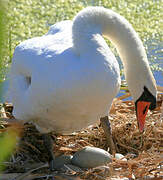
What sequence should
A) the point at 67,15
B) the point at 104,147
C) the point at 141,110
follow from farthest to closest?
the point at 67,15
the point at 104,147
the point at 141,110

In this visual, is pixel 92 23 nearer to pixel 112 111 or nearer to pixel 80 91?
pixel 80 91

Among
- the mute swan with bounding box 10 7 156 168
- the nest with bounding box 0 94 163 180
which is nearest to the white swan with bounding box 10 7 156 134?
the mute swan with bounding box 10 7 156 168

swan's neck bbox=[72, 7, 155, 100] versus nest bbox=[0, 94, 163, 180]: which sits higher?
swan's neck bbox=[72, 7, 155, 100]

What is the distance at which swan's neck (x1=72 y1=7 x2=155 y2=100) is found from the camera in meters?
2.36

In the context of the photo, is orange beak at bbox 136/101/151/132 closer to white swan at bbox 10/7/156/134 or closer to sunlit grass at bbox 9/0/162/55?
white swan at bbox 10/7/156/134

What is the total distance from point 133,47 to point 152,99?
0.38 meters

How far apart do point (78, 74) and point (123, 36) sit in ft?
1.86

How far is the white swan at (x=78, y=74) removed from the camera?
2.11 metres

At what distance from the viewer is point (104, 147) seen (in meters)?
3.02

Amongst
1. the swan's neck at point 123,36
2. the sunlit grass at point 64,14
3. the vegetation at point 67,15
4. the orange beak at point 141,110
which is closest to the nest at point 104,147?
the orange beak at point 141,110

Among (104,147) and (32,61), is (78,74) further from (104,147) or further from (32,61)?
(104,147)

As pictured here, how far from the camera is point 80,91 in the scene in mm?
2100

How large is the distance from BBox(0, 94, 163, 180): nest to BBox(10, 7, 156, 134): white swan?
249 millimetres

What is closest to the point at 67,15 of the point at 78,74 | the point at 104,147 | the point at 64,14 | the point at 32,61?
the point at 64,14
